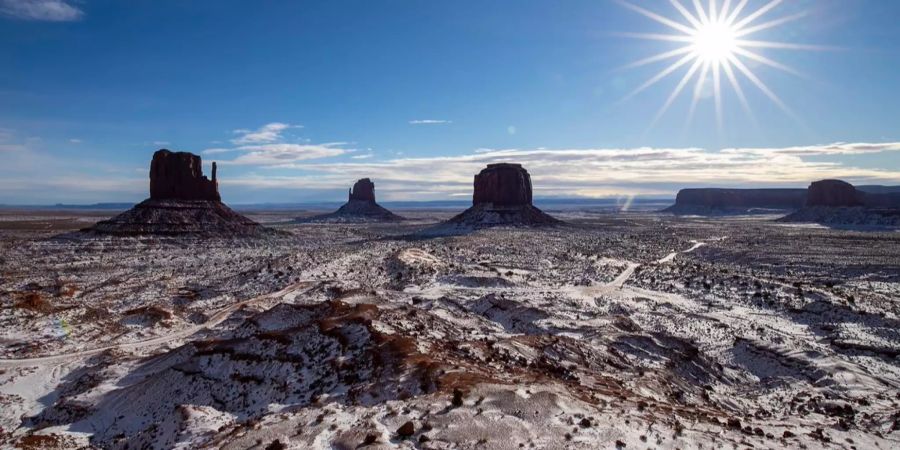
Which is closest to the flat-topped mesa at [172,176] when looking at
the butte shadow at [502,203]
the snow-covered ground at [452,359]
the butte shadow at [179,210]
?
the butte shadow at [179,210]

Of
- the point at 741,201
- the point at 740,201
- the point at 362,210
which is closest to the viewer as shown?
the point at 362,210

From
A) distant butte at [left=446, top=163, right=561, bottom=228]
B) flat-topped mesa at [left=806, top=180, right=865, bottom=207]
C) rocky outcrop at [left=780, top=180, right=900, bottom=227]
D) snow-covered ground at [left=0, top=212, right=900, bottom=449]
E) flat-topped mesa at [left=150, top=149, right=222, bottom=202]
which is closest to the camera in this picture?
snow-covered ground at [left=0, top=212, right=900, bottom=449]

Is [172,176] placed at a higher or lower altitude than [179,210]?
higher

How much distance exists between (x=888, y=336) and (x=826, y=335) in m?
2.31

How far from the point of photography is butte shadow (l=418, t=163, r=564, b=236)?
91.1 m

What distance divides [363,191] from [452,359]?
131m

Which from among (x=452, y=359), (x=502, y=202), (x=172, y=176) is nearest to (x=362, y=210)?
(x=502, y=202)

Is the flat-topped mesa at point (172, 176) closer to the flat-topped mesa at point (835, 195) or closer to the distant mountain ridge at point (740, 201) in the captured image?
the flat-topped mesa at point (835, 195)

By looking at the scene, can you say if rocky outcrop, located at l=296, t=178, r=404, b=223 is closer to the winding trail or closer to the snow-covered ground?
the snow-covered ground

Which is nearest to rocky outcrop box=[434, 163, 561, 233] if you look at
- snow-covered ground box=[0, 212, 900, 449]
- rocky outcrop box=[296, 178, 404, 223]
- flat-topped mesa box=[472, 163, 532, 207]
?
flat-topped mesa box=[472, 163, 532, 207]

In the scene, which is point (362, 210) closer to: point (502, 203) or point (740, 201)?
point (502, 203)

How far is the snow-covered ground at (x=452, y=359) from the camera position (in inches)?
423

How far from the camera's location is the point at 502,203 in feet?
324

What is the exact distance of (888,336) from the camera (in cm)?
2050
